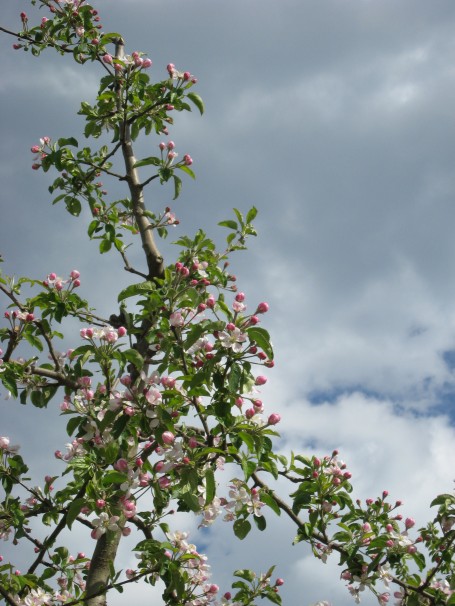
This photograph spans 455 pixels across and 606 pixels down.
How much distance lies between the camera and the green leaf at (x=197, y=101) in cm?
442

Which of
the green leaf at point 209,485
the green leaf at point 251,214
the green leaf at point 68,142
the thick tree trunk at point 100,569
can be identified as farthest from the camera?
the green leaf at point 68,142

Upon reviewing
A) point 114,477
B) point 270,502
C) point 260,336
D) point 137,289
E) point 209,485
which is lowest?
point 114,477

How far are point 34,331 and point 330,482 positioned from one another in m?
1.78

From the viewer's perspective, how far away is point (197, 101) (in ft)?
14.5

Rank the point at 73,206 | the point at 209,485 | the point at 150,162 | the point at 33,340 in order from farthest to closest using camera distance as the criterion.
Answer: the point at 73,206 → the point at 150,162 → the point at 33,340 → the point at 209,485

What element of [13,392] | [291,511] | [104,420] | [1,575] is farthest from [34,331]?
[291,511]

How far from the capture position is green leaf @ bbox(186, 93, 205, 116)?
4.42 meters

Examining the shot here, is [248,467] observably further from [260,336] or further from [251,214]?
[251,214]

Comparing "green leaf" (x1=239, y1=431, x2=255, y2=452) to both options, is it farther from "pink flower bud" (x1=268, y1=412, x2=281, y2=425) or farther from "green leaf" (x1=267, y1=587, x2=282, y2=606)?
"green leaf" (x1=267, y1=587, x2=282, y2=606)

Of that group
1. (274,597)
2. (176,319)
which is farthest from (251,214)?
(274,597)

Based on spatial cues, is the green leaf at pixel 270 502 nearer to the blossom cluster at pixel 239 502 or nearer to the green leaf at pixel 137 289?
the blossom cluster at pixel 239 502

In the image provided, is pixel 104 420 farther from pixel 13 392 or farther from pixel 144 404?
pixel 13 392

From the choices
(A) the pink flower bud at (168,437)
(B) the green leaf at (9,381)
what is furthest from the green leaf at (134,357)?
(B) the green leaf at (9,381)

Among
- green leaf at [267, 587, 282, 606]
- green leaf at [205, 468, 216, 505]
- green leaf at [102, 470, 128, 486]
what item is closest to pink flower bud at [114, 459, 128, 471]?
green leaf at [102, 470, 128, 486]
